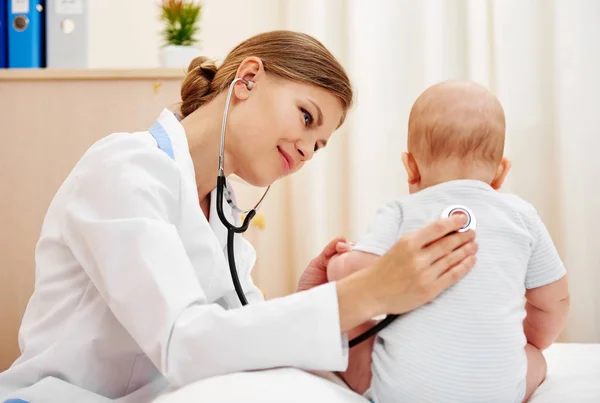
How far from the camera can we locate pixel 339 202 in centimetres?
253

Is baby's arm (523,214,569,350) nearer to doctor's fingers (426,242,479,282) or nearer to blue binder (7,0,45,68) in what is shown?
doctor's fingers (426,242,479,282)

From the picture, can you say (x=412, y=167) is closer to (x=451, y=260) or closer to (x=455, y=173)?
(x=455, y=173)

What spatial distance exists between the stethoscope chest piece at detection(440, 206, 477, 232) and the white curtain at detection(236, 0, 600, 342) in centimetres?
131

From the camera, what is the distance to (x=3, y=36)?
7.16ft

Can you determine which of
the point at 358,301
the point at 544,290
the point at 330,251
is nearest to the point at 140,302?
the point at 358,301

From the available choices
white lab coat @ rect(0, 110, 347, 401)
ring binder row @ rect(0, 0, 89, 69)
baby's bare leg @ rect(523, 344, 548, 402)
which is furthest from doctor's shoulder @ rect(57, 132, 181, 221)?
ring binder row @ rect(0, 0, 89, 69)

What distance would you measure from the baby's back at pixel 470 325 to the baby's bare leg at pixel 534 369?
0.08 metres

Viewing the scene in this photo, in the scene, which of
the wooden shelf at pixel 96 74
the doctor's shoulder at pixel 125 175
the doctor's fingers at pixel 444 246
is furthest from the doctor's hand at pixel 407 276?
the wooden shelf at pixel 96 74

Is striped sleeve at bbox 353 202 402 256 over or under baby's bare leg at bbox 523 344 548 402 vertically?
over

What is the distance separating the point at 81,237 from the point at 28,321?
0.23 meters

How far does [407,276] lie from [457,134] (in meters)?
0.26

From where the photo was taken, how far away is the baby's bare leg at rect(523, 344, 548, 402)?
1.10 m

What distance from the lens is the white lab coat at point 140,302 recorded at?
91 centimetres

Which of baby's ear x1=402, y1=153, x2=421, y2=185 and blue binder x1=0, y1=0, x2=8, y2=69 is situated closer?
baby's ear x1=402, y1=153, x2=421, y2=185
